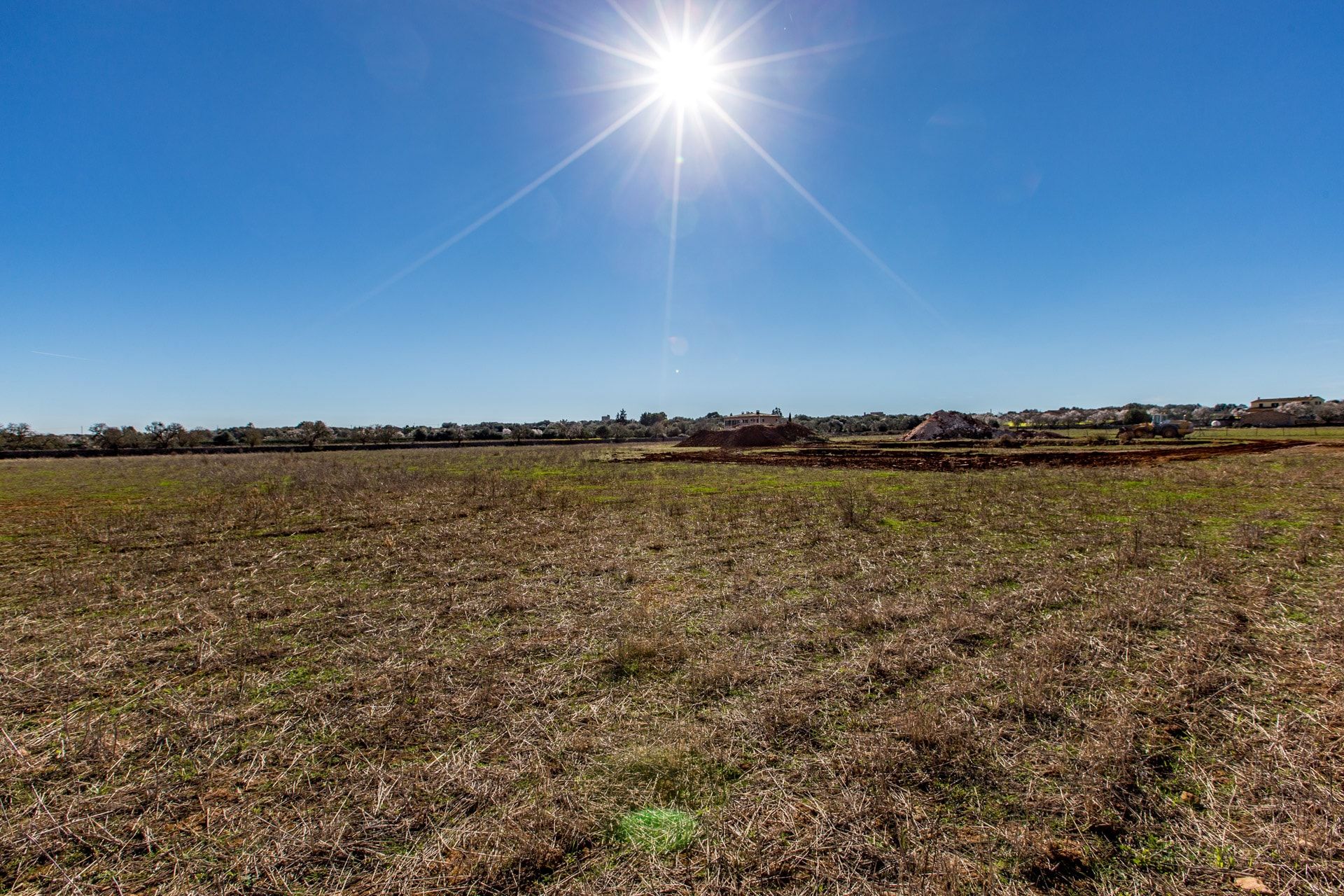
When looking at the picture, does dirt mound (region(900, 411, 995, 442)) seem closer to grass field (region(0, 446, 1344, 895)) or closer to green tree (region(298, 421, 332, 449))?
grass field (region(0, 446, 1344, 895))

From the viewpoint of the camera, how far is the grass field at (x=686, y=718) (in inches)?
106

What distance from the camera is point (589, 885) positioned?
2.52m

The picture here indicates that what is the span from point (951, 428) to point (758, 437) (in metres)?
21.4

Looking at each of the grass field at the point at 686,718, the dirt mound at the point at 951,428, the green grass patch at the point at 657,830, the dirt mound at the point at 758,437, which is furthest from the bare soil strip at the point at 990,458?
the green grass patch at the point at 657,830

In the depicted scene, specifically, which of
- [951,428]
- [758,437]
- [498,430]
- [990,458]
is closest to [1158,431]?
[951,428]

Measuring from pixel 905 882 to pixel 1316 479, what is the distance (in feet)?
79.7

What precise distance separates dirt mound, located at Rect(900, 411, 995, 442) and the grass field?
172 ft

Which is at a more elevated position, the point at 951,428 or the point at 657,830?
the point at 951,428

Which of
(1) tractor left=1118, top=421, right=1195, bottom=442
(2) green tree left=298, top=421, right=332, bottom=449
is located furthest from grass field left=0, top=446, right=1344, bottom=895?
(2) green tree left=298, top=421, right=332, bottom=449

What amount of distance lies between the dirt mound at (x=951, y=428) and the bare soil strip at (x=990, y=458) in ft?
67.4

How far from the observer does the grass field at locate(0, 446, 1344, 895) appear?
2.69 metres

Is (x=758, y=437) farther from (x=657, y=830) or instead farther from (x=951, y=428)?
(x=657, y=830)

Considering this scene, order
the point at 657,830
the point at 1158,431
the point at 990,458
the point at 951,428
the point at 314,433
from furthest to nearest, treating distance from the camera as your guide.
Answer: the point at 314,433
the point at 951,428
the point at 1158,431
the point at 990,458
the point at 657,830

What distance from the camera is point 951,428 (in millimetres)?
59844
